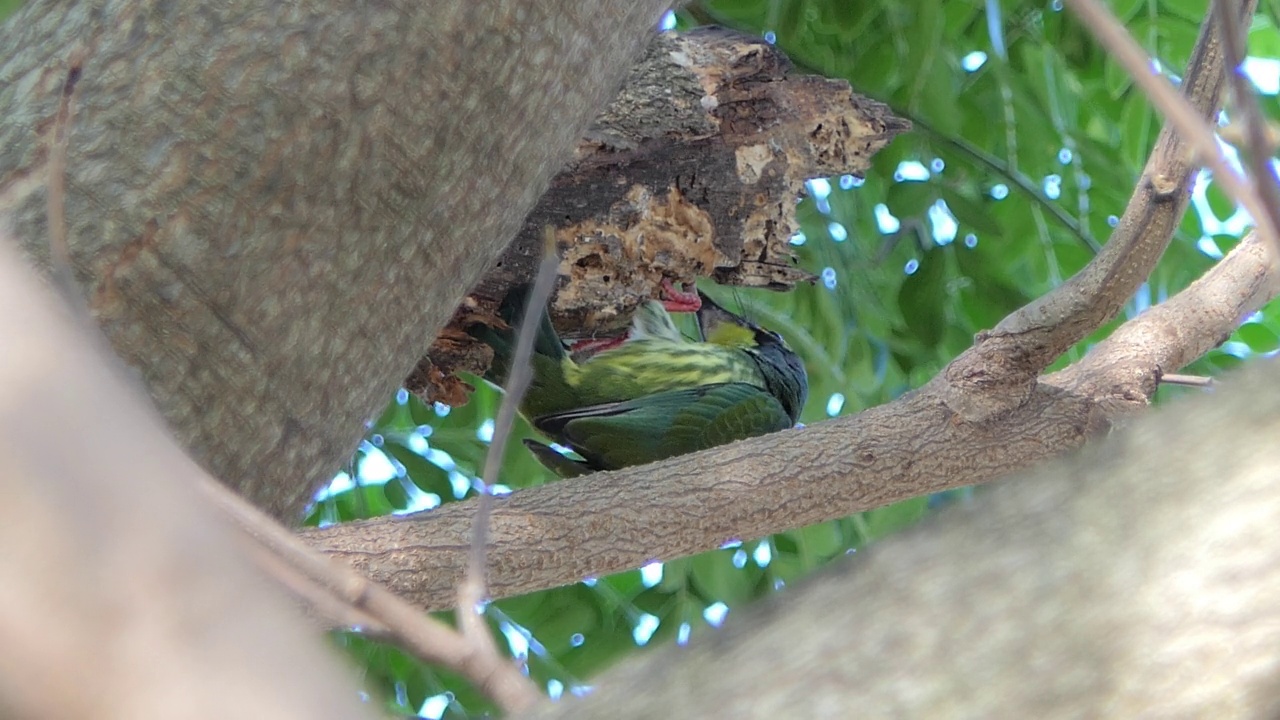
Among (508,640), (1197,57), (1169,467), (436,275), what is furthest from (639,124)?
(1169,467)

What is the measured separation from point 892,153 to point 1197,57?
96 centimetres

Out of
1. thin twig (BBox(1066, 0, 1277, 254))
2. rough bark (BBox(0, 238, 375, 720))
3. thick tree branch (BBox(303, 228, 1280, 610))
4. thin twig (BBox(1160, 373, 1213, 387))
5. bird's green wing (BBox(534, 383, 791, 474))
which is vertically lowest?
bird's green wing (BBox(534, 383, 791, 474))

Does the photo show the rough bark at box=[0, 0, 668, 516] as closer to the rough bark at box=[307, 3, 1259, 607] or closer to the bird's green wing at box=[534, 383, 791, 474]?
the rough bark at box=[307, 3, 1259, 607]

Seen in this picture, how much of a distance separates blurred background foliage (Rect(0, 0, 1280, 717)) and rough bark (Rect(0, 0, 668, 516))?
3.45 feet

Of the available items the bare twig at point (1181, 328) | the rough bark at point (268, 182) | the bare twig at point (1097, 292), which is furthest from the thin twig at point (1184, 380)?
the rough bark at point (268, 182)

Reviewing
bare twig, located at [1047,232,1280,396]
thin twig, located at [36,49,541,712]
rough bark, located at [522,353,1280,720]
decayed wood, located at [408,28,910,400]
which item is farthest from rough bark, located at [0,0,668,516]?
bare twig, located at [1047,232,1280,396]

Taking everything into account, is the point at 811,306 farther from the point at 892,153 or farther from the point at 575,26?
Answer: the point at 575,26

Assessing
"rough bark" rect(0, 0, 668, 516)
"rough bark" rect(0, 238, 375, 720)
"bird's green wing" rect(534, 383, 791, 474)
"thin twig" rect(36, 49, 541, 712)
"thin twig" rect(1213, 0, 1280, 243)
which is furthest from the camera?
"bird's green wing" rect(534, 383, 791, 474)

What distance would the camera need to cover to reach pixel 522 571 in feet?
5.05

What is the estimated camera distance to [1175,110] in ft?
1.68

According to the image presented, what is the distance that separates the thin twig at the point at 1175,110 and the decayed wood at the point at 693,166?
142cm

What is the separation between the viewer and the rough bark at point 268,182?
105 cm

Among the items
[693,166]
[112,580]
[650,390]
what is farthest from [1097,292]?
[112,580]

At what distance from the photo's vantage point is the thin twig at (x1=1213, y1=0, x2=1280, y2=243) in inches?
18.6
